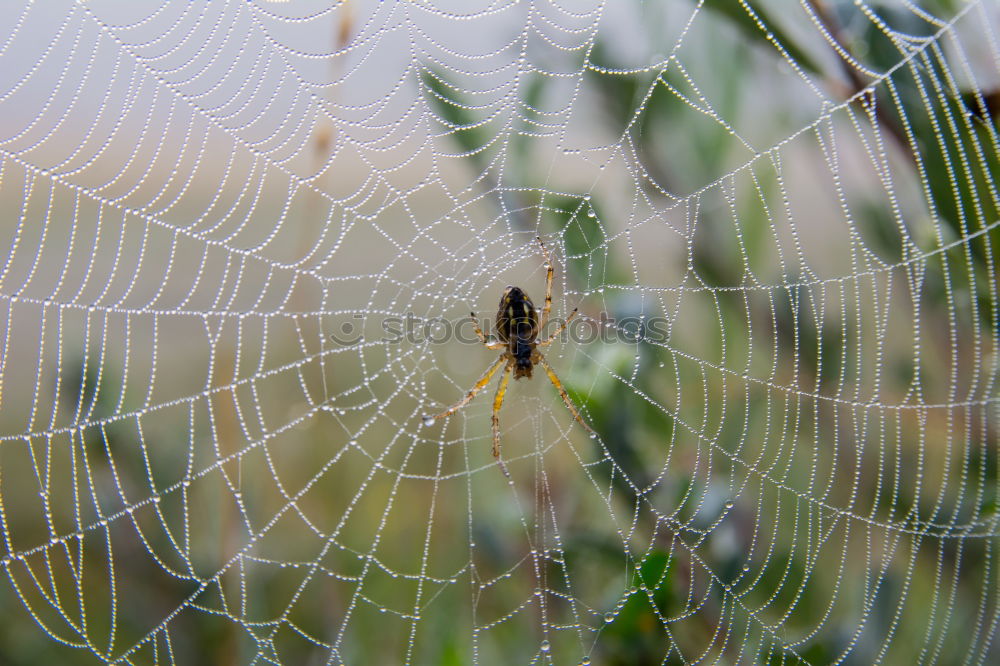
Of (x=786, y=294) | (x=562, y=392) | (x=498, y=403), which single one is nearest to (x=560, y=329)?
(x=562, y=392)

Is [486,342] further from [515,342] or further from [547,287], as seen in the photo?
[547,287]

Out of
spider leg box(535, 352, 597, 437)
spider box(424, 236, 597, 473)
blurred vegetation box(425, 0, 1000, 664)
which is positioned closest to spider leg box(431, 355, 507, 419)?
spider box(424, 236, 597, 473)

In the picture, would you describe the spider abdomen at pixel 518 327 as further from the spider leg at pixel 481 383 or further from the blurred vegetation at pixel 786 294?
the blurred vegetation at pixel 786 294

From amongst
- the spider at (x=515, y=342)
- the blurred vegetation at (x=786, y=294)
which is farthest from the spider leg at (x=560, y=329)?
the blurred vegetation at (x=786, y=294)

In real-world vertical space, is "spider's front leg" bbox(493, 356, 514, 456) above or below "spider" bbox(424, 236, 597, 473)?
below

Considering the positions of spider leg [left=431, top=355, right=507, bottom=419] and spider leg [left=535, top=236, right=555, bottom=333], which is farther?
spider leg [left=431, top=355, right=507, bottom=419]

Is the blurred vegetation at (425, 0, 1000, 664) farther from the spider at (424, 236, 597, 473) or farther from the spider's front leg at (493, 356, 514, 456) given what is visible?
the spider's front leg at (493, 356, 514, 456)

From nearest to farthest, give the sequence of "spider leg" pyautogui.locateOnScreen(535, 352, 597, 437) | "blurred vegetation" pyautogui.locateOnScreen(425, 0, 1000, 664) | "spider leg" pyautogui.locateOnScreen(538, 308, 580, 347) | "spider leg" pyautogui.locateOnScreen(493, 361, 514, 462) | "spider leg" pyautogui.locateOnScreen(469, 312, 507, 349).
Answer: "blurred vegetation" pyautogui.locateOnScreen(425, 0, 1000, 664) → "spider leg" pyautogui.locateOnScreen(535, 352, 597, 437) → "spider leg" pyautogui.locateOnScreen(538, 308, 580, 347) → "spider leg" pyautogui.locateOnScreen(493, 361, 514, 462) → "spider leg" pyautogui.locateOnScreen(469, 312, 507, 349)
